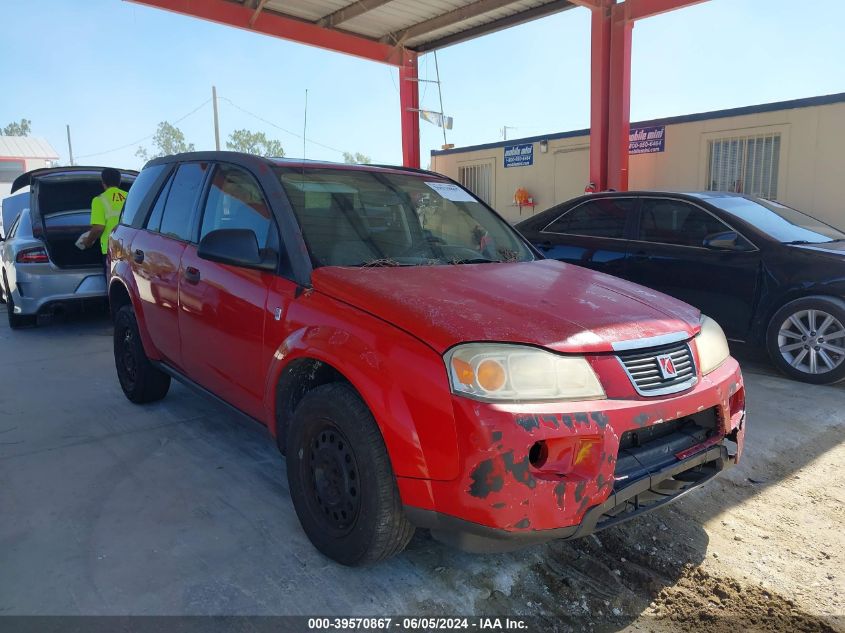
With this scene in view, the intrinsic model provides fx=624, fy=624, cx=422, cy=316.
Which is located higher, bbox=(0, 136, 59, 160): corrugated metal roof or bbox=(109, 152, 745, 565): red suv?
bbox=(0, 136, 59, 160): corrugated metal roof

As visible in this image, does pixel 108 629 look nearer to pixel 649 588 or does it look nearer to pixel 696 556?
pixel 649 588

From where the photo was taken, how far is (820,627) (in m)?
2.23

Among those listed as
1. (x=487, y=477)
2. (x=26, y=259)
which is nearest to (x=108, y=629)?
(x=487, y=477)

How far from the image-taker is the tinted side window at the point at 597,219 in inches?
248

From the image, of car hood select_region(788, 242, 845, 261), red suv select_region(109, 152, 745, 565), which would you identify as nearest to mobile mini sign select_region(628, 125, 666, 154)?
car hood select_region(788, 242, 845, 261)

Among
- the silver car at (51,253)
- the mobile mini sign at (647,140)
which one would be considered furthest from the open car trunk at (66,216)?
the mobile mini sign at (647,140)

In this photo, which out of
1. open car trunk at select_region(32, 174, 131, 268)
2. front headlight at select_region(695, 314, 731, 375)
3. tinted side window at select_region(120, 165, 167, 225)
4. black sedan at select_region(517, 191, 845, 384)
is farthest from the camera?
open car trunk at select_region(32, 174, 131, 268)

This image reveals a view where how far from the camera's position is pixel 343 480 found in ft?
7.81

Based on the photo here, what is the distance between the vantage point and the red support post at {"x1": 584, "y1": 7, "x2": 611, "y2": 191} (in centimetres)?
996

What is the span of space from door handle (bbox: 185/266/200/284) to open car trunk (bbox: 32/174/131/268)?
434 centimetres

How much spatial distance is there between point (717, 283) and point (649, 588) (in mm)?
3797

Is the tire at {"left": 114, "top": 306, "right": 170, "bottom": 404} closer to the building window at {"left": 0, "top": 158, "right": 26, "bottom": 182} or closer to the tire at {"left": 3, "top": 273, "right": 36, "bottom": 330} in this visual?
the tire at {"left": 3, "top": 273, "right": 36, "bottom": 330}

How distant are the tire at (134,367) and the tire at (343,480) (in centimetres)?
217

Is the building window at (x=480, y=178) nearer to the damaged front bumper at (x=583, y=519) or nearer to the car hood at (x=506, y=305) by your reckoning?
the car hood at (x=506, y=305)
